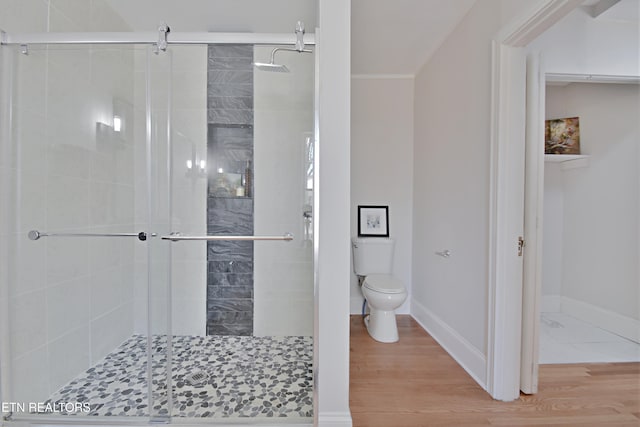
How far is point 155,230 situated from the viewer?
1.55 metres

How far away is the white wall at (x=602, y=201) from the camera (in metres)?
2.46

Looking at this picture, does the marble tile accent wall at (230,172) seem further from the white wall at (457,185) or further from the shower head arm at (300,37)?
the white wall at (457,185)

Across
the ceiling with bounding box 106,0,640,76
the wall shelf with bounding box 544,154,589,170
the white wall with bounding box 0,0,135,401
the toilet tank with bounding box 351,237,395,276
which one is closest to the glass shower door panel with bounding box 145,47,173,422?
the white wall with bounding box 0,0,135,401

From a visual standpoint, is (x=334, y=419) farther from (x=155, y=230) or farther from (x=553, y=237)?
(x=553, y=237)

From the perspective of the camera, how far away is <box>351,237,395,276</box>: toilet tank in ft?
8.80

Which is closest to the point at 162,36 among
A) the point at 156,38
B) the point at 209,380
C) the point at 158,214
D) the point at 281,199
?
the point at 156,38

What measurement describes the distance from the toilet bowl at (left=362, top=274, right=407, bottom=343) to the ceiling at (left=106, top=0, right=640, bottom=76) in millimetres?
1967

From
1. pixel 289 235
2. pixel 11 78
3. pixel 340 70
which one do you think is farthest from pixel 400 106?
pixel 11 78

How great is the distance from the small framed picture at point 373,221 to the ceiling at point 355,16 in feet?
4.71

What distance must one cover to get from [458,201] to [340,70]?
1327 millimetres

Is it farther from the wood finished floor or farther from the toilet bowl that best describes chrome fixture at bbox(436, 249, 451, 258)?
the wood finished floor

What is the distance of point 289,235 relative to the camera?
5.47 ft

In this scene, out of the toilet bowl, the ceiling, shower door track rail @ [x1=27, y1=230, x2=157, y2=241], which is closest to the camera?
shower door track rail @ [x1=27, y1=230, x2=157, y2=241]

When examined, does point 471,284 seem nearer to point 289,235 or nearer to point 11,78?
point 289,235
